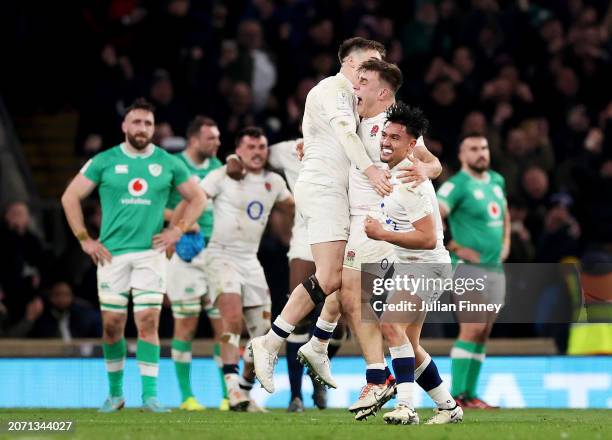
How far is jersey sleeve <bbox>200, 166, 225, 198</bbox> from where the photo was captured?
46.2ft

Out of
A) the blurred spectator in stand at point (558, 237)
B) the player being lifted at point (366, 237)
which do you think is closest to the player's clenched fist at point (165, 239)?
the player being lifted at point (366, 237)

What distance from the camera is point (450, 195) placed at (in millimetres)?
14570

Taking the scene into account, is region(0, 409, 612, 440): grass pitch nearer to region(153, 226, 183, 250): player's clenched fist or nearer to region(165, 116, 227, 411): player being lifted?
region(165, 116, 227, 411): player being lifted

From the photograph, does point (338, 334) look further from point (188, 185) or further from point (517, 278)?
point (517, 278)

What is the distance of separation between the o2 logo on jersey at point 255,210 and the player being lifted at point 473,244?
5.76 ft

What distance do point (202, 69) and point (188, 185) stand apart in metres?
6.22

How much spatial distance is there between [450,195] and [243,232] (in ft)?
6.69

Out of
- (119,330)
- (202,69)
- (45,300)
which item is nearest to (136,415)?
(119,330)

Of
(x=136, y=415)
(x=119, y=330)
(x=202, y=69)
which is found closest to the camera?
(x=136, y=415)

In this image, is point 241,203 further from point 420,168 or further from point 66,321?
point 420,168

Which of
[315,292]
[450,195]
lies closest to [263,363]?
[315,292]

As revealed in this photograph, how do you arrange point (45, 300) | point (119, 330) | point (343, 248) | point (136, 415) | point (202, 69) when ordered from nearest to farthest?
point (343, 248)
point (136, 415)
point (119, 330)
point (45, 300)
point (202, 69)

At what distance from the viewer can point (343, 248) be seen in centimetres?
1102

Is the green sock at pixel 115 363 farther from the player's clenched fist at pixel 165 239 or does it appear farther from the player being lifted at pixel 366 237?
the player being lifted at pixel 366 237
